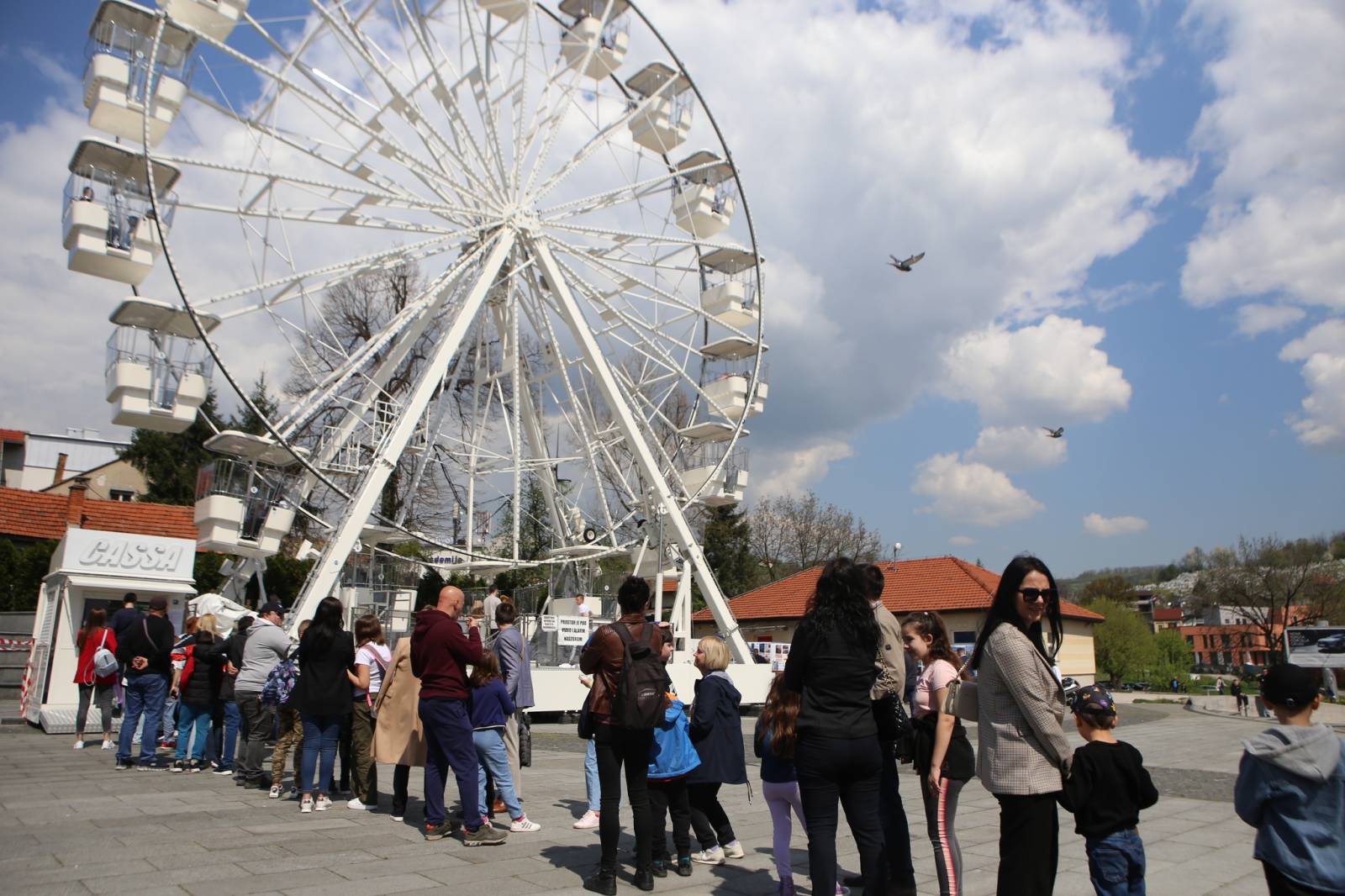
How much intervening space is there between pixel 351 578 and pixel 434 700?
17163mm

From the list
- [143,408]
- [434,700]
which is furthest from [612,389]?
[434,700]

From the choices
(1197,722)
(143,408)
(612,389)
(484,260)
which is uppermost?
(484,260)

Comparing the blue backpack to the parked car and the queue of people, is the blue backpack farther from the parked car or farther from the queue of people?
the parked car

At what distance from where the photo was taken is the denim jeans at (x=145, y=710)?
1037cm

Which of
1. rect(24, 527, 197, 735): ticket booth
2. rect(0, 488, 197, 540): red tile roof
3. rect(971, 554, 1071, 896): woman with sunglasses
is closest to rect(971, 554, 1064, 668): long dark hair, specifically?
rect(971, 554, 1071, 896): woman with sunglasses

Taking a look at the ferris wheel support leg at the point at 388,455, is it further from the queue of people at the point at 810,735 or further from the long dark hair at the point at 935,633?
the long dark hair at the point at 935,633

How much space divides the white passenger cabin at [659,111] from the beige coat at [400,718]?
18251mm

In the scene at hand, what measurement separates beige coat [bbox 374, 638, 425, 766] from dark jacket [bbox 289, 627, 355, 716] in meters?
0.46

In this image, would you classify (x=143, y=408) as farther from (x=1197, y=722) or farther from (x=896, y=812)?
(x=1197, y=722)

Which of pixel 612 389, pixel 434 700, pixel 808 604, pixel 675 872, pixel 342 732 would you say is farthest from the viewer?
pixel 612 389

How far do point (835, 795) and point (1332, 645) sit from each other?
48.9 metres

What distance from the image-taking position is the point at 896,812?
5387 millimetres

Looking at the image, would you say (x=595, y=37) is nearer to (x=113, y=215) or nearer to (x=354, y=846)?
(x=113, y=215)

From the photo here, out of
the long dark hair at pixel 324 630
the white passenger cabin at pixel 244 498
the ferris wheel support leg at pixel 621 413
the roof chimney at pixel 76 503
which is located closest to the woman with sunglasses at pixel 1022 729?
the long dark hair at pixel 324 630
